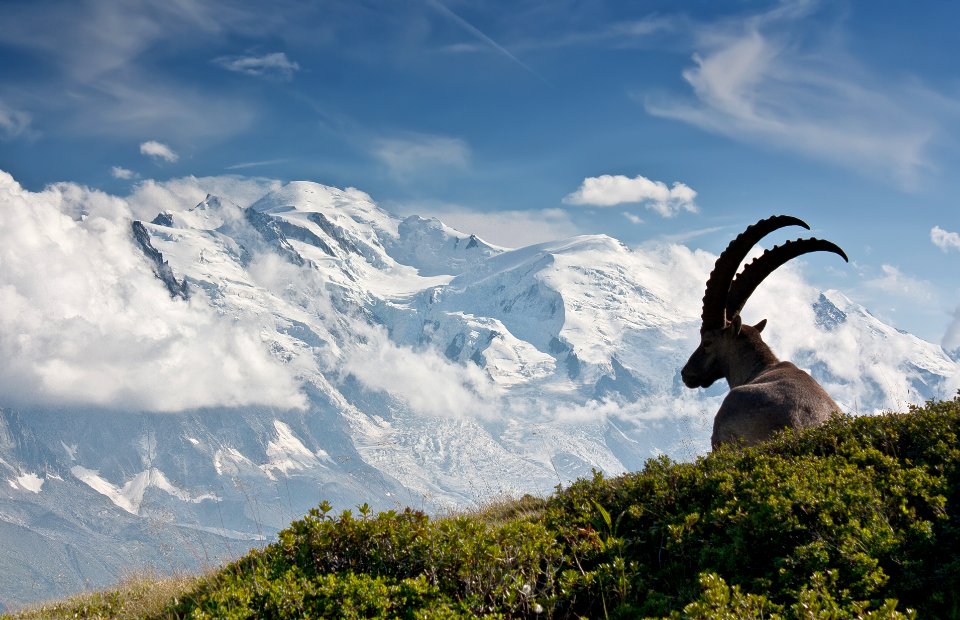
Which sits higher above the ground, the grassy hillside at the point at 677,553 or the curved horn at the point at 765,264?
the curved horn at the point at 765,264

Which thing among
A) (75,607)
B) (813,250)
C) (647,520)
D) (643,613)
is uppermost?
(813,250)

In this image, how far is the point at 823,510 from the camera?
7.17m

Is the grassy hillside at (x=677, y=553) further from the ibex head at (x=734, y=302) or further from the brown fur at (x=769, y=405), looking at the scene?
the ibex head at (x=734, y=302)

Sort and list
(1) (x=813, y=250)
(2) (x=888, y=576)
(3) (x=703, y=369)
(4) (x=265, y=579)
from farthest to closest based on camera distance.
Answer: (3) (x=703, y=369), (1) (x=813, y=250), (4) (x=265, y=579), (2) (x=888, y=576)

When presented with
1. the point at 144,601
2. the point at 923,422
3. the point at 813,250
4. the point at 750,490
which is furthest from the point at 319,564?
the point at 813,250

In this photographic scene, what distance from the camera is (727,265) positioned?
48.6 feet

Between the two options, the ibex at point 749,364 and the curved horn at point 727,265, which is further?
the curved horn at point 727,265

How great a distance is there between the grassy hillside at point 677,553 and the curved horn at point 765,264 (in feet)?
18.9

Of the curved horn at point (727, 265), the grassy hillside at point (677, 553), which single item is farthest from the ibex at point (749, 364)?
the grassy hillside at point (677, 553)

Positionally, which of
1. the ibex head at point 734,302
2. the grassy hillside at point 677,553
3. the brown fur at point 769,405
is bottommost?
the grassy hillside at point 677,553

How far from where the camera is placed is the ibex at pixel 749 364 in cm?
1265

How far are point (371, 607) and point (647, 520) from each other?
2.99 meters

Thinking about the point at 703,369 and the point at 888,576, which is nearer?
the point at 888,576

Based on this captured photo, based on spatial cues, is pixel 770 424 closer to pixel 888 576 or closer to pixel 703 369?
pixel 703 369
